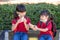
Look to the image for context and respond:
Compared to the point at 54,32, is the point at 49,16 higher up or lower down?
higher up

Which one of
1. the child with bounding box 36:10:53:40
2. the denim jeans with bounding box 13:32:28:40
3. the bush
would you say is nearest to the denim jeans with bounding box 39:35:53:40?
the child with bounding box 36:10:53:40

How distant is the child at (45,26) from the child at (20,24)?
209 millimetres

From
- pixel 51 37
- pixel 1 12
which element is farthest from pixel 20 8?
pixel 1 12

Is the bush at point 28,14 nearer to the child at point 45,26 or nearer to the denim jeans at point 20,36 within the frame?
the denim jeans at point 20,36

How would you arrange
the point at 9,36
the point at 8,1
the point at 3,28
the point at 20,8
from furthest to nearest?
the point at 8,1
the point at 3,28
the point at 9,36
the point at 20,8

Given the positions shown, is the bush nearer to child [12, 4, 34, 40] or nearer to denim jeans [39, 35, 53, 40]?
child [12, 4, 34, 40]

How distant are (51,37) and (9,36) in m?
1.01

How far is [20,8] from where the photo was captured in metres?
5.45

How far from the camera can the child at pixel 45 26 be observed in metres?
5.43

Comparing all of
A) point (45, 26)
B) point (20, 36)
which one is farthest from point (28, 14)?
point (45, 26)

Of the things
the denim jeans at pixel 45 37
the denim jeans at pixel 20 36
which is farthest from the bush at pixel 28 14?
the denim jeans at pixel 45 37

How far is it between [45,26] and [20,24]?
0.51 metres

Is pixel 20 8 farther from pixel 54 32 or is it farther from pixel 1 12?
pixel 1 12

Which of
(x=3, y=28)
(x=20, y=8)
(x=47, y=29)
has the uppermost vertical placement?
(x=20, y=8)
